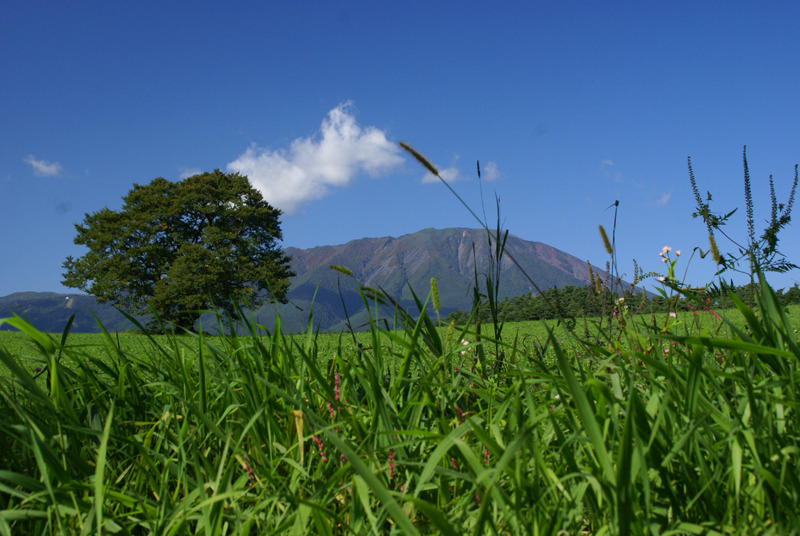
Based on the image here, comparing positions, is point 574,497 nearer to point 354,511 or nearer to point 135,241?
point 354,511

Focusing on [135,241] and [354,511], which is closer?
[354,511]

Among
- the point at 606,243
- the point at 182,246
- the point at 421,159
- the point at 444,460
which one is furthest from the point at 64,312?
the point at 444,460

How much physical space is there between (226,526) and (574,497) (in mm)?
883

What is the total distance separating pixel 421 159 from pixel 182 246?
118ft

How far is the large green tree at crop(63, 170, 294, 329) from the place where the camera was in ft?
110

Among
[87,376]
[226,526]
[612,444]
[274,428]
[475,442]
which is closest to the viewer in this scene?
[612,444]

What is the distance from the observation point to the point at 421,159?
2057mm

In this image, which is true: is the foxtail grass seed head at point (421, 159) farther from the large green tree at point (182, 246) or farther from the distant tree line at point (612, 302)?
the large green tree at point (182, 246)

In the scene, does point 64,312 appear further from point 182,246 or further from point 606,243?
A: point 606,243

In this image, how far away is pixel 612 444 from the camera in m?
1.20

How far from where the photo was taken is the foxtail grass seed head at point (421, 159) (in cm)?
202

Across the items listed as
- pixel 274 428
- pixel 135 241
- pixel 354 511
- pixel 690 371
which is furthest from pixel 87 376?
pixel 135 241

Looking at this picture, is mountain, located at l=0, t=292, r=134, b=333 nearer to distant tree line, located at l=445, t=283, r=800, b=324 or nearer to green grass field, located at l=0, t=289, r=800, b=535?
green grass field, located at l=0, t=289, r=800, b=535

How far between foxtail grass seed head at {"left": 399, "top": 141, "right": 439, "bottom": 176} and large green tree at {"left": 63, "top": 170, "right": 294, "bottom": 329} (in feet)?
97.6
